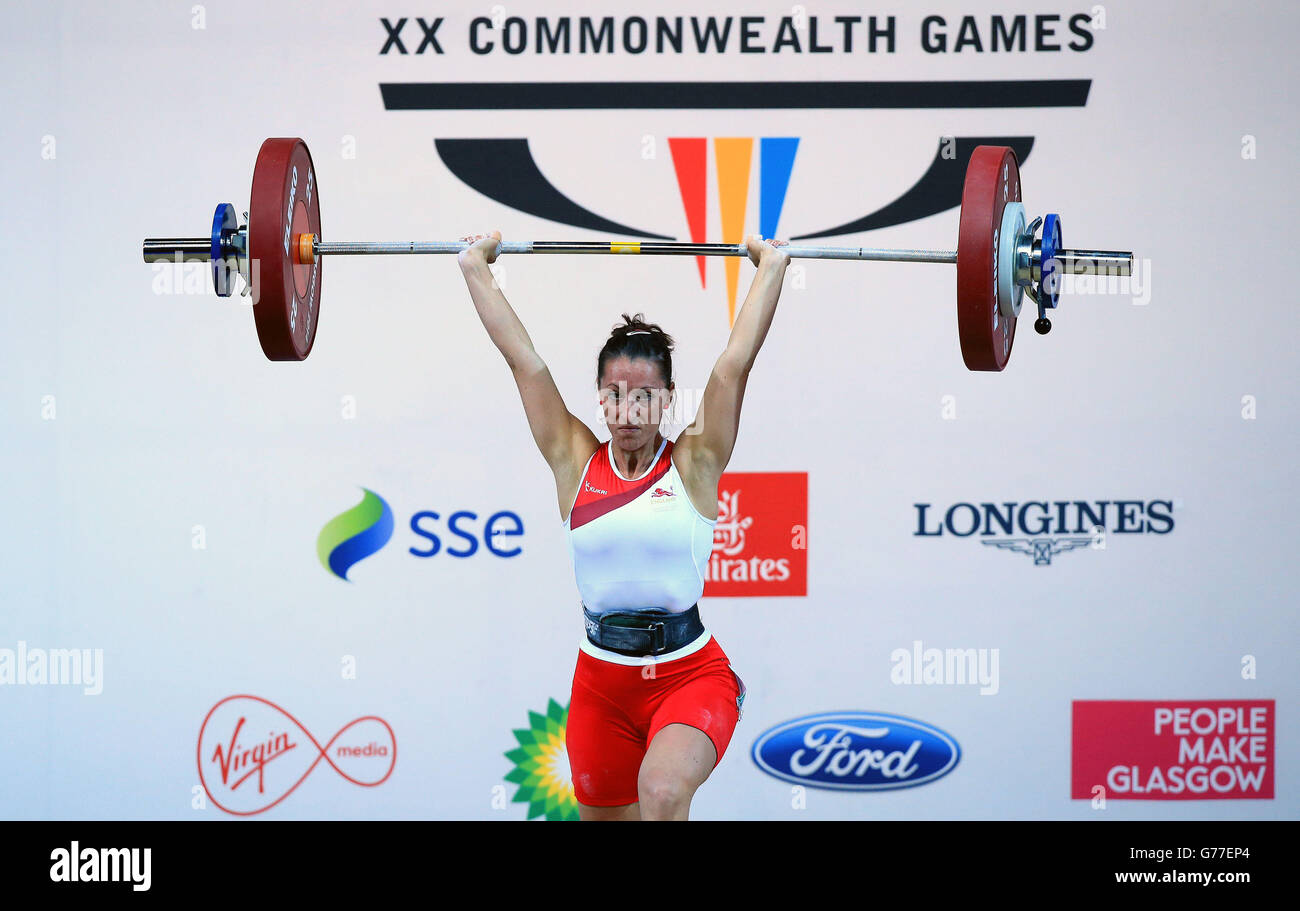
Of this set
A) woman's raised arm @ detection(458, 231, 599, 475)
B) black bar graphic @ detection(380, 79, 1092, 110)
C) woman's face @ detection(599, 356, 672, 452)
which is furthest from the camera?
black bar graphic @ detection(380, 79, 1092, 110)

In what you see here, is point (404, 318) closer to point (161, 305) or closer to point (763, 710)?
point (161, 305)

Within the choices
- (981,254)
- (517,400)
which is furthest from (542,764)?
(981,254)

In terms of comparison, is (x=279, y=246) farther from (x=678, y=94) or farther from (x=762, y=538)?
(x=762, y=538)

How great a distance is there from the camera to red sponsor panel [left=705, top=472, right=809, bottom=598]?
4.70 metres

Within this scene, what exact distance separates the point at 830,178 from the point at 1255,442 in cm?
161

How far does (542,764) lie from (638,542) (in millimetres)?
1711

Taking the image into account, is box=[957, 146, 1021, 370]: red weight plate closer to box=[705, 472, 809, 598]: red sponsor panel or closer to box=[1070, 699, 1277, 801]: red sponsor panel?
box=[705, 472, 809, 598]: red sponsor panel

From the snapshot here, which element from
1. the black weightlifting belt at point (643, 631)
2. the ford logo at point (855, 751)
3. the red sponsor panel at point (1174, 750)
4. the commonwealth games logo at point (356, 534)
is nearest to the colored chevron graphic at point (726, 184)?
the commonwealth games logo at point (356, 534)

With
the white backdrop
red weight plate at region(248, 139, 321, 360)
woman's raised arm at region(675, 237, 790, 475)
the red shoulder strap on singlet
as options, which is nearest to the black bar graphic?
the white backdrop

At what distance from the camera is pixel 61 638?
4.68m

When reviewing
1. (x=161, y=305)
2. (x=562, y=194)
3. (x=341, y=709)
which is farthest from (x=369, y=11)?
(x=341, y=709)

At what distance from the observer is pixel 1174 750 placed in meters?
4.75

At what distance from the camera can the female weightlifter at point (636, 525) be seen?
3248 millimetres

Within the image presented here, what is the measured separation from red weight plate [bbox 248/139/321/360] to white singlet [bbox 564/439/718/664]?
2.64 ft
